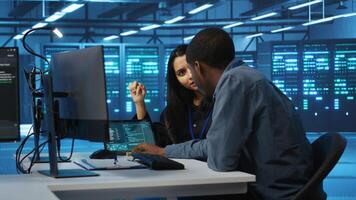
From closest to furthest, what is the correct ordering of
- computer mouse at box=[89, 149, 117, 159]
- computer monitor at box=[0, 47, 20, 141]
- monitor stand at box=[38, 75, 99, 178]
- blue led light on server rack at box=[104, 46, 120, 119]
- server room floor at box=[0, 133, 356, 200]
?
1. monitor stand at box=[38, 75, 99, 178]
2. computer monitor at box=[0, 47, 20, 141]
3. computer mouse at box=[89, 149, 117, 159]
4. server room floor at box=[0, 133, 356, 200]
5. blue led light on server rack at box=[104, 46, 120, 119]

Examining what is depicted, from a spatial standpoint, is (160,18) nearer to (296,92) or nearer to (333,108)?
(296,92)

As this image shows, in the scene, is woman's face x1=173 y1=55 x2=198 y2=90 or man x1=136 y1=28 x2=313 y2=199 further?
woman's face x1=173 y1=55 x2=198 y2=90

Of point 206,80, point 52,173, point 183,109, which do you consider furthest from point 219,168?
point 183,109

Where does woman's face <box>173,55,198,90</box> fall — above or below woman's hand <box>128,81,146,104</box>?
above

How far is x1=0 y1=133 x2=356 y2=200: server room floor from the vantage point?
6.22 meters

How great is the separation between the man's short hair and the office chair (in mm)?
499

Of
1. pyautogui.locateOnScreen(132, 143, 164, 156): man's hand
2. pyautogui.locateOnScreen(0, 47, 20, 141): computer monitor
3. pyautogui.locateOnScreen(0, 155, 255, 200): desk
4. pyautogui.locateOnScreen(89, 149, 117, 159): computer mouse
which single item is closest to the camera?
pyautogui.locateOnScreen(0, 155, 255, 200): desk

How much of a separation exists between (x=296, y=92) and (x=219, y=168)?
20.7 feet

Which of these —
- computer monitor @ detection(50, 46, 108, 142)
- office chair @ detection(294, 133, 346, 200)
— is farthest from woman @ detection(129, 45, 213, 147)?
office chair @ detection(294, 133, 346, 200)

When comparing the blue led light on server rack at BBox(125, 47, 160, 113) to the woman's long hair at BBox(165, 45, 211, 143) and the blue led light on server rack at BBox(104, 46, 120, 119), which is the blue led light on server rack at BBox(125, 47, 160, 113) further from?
the woman's long hair at BBox(165, 45, 211, 143)

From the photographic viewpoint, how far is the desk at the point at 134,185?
2.01 metres

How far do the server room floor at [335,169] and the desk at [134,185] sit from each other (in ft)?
10.8

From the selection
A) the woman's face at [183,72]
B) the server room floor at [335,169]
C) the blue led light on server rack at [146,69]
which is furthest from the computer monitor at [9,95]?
the blue led light on server rack at [146,69]

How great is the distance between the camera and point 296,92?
8352 millimetres
